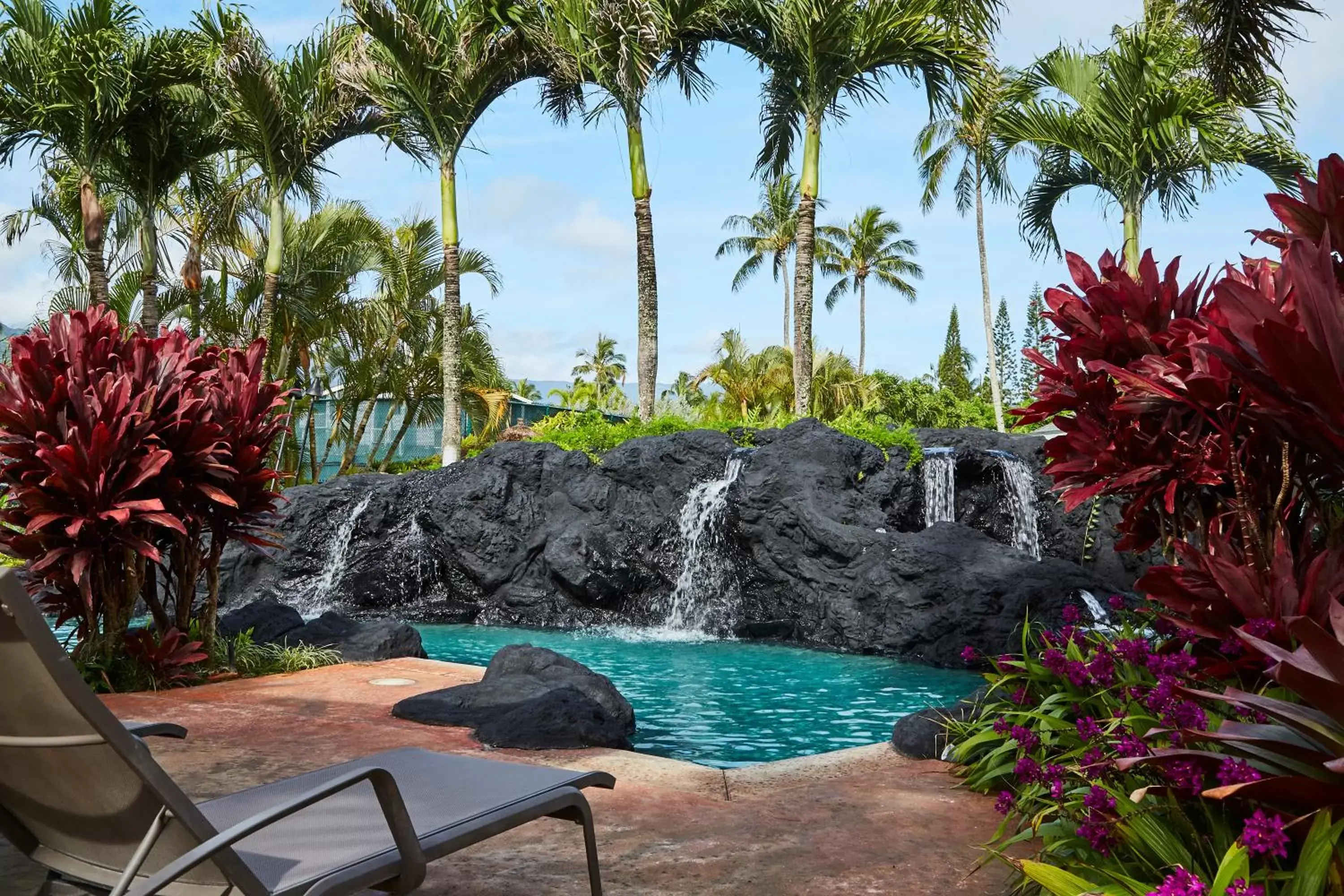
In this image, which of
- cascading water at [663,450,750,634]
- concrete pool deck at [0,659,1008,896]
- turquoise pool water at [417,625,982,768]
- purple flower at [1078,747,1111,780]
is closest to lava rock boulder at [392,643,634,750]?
concrete pool deck at [0,659,1008,896]

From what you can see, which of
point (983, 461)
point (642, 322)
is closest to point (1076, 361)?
point (983, 461)

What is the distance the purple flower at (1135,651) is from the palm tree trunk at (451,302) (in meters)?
15.6

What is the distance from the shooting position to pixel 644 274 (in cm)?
1788

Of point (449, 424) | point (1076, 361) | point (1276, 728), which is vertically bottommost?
point (1276, 728)

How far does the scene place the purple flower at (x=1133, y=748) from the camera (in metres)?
2.75

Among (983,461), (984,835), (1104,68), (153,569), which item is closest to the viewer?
(984,835)

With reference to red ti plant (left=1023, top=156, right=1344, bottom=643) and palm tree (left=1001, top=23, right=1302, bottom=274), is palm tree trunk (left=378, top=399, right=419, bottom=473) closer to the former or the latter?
palm tree (left=1001, top=23, right=1302, bottom=274)

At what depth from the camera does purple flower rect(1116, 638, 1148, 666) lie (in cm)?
351

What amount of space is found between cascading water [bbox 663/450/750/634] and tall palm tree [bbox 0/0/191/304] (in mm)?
10724

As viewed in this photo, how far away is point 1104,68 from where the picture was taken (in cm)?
1778

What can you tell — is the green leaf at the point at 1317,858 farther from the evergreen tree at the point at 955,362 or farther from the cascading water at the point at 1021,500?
the evergreen tree at the point at 955,362

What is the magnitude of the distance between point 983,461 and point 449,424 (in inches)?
365

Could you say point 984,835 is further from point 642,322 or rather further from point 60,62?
point 60,62

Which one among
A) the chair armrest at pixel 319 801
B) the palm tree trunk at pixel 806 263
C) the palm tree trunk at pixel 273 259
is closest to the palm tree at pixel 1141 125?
the palm tree trunk at pixel 806 263
